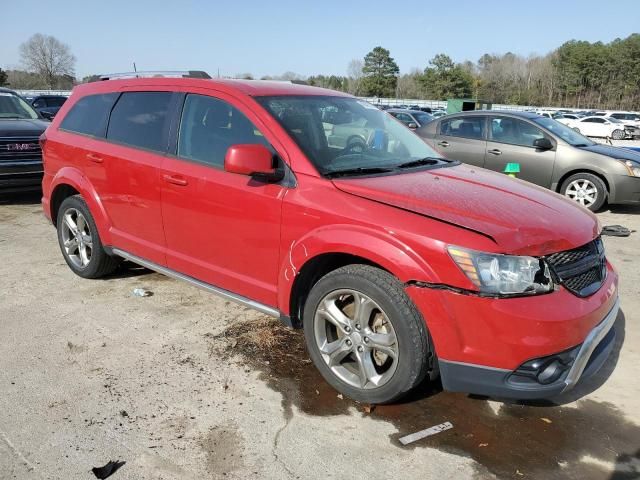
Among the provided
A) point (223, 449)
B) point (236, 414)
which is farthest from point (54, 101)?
point (223, 449)

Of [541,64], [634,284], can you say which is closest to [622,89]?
[541,64]

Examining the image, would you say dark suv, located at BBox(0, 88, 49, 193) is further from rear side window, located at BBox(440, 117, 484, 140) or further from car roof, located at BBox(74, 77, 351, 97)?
rear side window, located at BBox(440, 117, 484, 140)

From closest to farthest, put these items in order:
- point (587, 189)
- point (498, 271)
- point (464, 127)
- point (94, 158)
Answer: point (498, 271), point (94, 158), point (587, 189), point (464, 127)

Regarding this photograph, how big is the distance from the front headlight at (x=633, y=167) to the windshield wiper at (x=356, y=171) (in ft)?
20.2

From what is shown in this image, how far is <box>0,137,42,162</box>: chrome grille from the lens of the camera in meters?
7.86

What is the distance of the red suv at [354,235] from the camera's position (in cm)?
262

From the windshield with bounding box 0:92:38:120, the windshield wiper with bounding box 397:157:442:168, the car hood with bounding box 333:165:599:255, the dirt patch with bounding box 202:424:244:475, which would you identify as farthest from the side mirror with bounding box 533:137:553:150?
the windshield with bounding box 0:92:38:120

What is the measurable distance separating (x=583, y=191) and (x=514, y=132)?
1450 mm

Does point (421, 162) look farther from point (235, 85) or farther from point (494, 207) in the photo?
point (235, 85)

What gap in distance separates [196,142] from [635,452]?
10.6 feet

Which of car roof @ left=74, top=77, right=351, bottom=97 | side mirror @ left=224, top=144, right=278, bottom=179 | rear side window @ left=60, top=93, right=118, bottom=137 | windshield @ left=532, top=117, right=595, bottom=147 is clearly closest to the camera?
side mirror @ left=224, top=144, right=278, bottom=179

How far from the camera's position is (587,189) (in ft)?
27.4

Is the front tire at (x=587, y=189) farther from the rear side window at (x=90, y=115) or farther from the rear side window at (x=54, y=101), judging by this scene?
the rear side window at (x=54, y=101)

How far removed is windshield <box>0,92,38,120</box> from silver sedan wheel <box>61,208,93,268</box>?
16.4 ft
